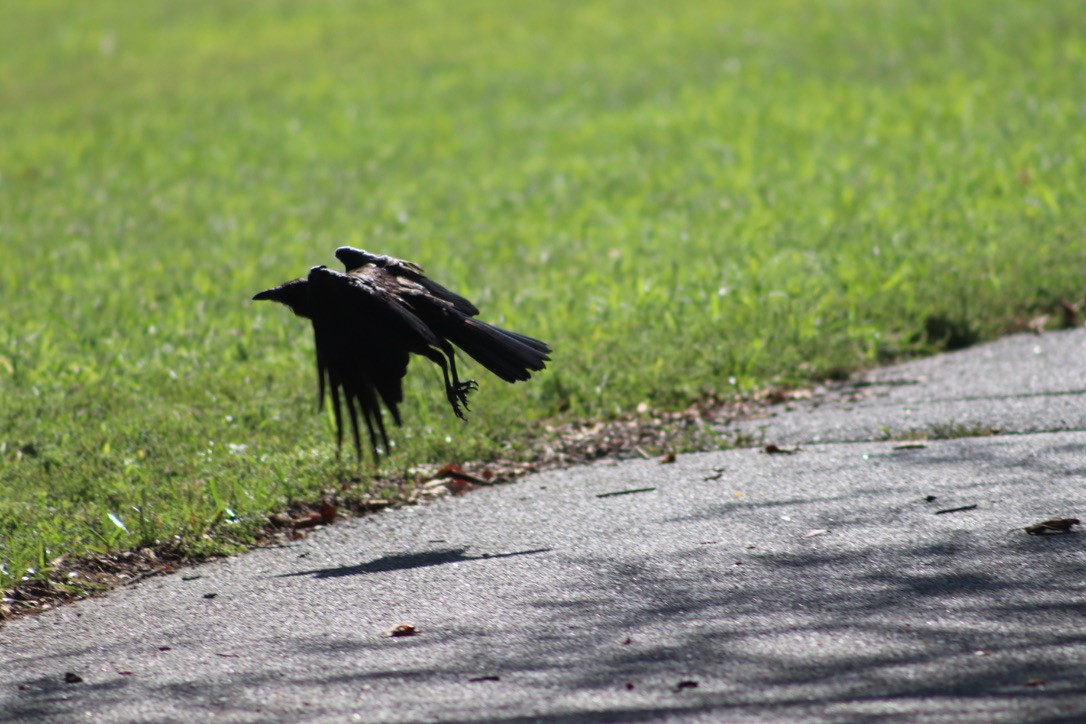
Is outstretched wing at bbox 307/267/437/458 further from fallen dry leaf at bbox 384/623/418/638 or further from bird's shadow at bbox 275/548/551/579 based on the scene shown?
fallen dry leaf at bbox 384/623/418/638

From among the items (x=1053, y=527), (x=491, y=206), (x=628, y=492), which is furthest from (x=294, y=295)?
(x=491, y=206)

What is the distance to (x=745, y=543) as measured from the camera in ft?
16.1

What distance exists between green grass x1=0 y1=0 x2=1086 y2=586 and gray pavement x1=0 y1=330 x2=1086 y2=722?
78cm

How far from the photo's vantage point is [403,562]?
506 cm

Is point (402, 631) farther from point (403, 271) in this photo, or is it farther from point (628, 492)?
point (403, 271)

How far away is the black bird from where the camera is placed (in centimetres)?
523

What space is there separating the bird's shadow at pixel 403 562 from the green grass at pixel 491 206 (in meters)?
0.66

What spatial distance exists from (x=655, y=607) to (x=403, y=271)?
92.1 inches

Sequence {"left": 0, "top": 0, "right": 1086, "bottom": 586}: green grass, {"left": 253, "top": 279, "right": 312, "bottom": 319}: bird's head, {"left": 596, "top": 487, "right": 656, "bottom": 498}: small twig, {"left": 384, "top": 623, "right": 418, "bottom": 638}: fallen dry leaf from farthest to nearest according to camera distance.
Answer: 1. {"left": 0, "top": 0, "right": 1086, "bottom": 586}: green grass
2. {"left": 596, "top": 487, "right": 656, "bottom": 498}: small twig
3. {"left": 253, "top": 279, "right": 312, "bottom": 319}: bird's head
4. {"left": 384, "top": 623, "right": 418, "bottom": 638}: fallen dry leaf

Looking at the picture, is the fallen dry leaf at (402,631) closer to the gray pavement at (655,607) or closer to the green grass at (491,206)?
the gray pavement at (655,607)

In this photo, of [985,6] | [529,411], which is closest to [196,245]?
[529,411]

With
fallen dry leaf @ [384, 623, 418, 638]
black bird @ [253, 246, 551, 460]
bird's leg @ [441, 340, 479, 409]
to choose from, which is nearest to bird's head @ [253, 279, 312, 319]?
black bird @ [253, 246, 551, 460]

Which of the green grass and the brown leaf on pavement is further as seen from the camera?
the green grass

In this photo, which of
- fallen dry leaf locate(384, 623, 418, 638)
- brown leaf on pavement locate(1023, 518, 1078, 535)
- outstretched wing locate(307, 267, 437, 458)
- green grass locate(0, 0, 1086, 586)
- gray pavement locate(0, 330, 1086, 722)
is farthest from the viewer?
green grass locate(0, 0, 1086, 586)
